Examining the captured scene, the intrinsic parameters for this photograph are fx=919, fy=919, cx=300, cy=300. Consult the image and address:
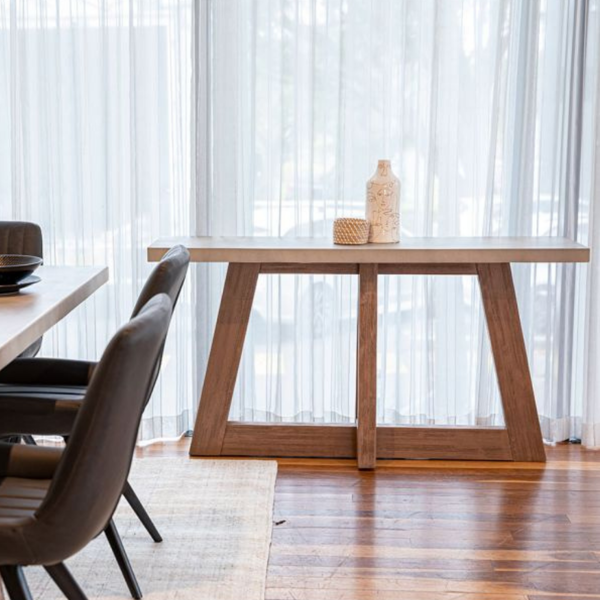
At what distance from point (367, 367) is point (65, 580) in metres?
1.69

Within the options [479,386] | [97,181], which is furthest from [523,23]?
[97,181]

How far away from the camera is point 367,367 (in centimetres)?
323

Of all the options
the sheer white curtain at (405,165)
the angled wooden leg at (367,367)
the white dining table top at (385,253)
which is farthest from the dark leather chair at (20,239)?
the angled wooden leg at (367,367)

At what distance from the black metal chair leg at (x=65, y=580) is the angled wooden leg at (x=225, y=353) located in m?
1.62

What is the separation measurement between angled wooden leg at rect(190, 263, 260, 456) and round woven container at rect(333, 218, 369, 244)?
323 mm

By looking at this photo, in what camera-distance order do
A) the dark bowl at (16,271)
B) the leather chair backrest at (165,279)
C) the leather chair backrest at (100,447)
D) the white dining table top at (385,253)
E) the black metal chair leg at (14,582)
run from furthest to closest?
the white dining table top at (385,253), the dark bowl at (16,271), the leather chair backrest at (165,279), the black metal chair leg at (14,582), the leather chair backrest at (100,447)

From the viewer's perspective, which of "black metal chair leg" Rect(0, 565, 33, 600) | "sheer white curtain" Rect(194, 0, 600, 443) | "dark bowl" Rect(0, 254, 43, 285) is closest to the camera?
"black metal chair leg" Rect(0, 565, 33, 600)

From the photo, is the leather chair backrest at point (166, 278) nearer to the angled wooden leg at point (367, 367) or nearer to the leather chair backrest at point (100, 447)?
the leather chair backrest at point (100, 447)

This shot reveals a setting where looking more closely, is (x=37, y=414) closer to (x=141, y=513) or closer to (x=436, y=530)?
(x=141, y=513)

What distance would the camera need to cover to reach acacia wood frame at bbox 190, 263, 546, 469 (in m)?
3.24

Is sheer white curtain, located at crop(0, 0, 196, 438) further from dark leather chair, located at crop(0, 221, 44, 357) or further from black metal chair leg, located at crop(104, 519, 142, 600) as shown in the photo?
black metal chair leg, located at crop(104, 519, 142, 600)

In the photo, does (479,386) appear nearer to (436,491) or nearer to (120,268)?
(436,491)

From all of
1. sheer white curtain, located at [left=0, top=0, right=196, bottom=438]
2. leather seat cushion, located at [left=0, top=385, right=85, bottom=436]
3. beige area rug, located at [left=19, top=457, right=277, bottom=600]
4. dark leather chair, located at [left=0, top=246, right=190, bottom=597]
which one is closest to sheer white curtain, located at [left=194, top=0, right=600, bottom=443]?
sheer white curtain, located at [left=0, top=0, right=196, bottom=438]

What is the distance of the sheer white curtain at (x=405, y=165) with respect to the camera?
11.2ft
